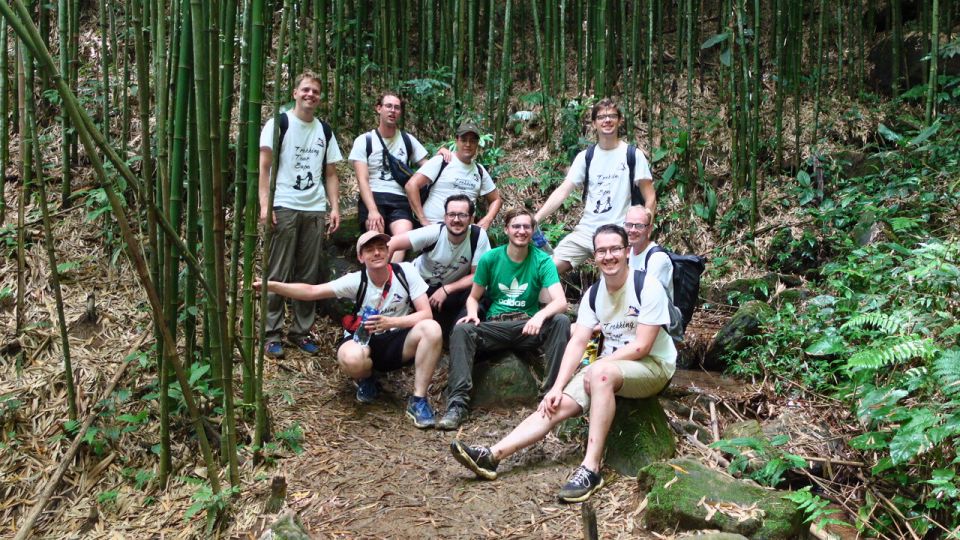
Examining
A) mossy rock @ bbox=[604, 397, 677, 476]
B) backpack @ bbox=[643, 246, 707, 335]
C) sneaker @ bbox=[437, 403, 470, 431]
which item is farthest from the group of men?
backpack @ bbox=[643, 246, 707, 335]

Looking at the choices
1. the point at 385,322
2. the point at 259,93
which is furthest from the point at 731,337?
the point at 259,93

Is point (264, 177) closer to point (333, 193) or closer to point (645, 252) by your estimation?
point (333, 193)

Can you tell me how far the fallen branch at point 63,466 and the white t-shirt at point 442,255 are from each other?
5.55 ft

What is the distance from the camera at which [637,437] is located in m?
3.20

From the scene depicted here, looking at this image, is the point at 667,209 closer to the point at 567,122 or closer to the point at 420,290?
the point at 567,122

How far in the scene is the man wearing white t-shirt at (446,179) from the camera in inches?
177

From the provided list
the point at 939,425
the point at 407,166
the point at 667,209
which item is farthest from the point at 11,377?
the point at 667,209

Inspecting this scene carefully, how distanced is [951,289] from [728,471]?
1468mm

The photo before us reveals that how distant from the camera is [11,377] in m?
3.67

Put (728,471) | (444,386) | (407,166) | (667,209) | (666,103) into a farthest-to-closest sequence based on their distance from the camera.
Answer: (666,103), (667,209), (407,166), (444,386), (728,471)

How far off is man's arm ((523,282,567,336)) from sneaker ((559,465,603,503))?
1.00 metres

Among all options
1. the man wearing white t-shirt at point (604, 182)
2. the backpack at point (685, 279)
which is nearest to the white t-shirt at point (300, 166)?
the man wearing white t-shirt at point (604, 182)

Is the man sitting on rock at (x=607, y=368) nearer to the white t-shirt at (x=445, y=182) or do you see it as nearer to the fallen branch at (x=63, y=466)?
the white t-shirt at (x=445, y=182)

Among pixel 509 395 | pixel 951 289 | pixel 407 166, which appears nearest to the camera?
pixel 951 289
